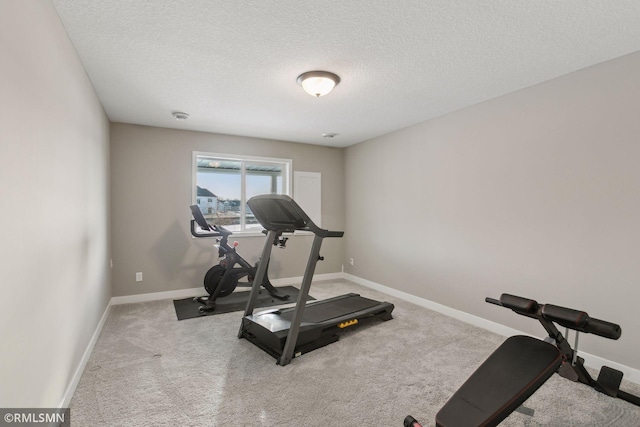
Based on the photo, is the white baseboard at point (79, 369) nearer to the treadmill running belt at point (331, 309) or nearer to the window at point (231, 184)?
the treadmill running belt at point (331, 309)

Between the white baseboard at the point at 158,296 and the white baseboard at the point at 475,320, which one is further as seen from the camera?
the white baseboard at the point at 158,296

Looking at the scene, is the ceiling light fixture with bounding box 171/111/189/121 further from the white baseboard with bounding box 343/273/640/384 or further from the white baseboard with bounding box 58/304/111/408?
the white baseboard with bounding box 343/273/640/384

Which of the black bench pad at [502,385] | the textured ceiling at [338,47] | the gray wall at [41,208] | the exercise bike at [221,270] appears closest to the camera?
the gray wall at [41,208]

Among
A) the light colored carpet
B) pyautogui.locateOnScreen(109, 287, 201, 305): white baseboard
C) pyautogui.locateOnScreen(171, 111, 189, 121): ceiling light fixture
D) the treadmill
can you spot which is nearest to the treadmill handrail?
the treadmill

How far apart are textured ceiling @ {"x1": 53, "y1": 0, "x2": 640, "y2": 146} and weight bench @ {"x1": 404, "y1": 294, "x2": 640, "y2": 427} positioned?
1769 millimetres

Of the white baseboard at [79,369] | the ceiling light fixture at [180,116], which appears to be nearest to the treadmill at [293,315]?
the white baseboard at [79,369]

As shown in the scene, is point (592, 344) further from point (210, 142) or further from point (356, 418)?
point (210, 142)

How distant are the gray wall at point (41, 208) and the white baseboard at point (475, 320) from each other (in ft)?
11.9

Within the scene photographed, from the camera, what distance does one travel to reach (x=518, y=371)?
5.35 feet

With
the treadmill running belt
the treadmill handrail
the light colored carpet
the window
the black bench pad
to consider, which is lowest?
the light colored carpet

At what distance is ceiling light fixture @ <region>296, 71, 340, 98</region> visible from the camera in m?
2.64

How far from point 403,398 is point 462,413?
0.62 meters

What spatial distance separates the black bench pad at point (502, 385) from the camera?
1.47m

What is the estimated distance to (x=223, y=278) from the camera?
4023 mm
